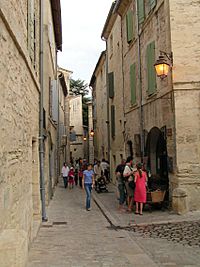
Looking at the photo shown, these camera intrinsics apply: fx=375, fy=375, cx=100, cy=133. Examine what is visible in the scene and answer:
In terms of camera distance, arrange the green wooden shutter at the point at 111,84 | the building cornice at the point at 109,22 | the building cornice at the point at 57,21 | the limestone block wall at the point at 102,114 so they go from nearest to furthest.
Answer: the building cornice at the point at 57,21 → the building cornice at the point at 109,22 → the green wooden shutter at the point at 111,84 → the limestone block wall at the point at 102,114

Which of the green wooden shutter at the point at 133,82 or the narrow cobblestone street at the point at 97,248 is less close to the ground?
the green wooden shutter at the point at 133,82

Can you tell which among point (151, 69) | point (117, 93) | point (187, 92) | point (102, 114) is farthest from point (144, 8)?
point (102, 114)

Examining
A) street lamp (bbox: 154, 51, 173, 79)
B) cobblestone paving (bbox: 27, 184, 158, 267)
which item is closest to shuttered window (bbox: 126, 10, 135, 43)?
street lamp (bbox: 154, 51, 173, 79)

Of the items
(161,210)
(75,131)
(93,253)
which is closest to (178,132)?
(161,210)

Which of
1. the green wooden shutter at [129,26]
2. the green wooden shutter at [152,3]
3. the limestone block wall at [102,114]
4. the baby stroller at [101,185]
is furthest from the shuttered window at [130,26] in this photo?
the limestone block wall at [102,114]

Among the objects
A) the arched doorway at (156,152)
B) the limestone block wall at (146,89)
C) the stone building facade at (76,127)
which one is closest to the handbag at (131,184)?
the limestone block wall at (146,89)

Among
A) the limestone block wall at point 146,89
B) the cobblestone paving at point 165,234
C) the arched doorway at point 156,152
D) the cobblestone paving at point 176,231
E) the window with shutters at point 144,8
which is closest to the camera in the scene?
the cobblestone paving at point 165,234

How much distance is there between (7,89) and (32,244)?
4.12m

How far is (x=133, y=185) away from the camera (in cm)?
1177

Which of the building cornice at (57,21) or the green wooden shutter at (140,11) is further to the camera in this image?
the building cornice at (57,21)

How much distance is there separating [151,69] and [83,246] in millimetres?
7467

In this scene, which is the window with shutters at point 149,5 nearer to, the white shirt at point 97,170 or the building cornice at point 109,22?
the building cornice at point 109,22

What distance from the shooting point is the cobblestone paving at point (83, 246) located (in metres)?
6.34

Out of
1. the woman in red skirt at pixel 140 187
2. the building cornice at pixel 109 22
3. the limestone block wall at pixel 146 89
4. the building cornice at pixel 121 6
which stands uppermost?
the building cornice at pixel 109 22
